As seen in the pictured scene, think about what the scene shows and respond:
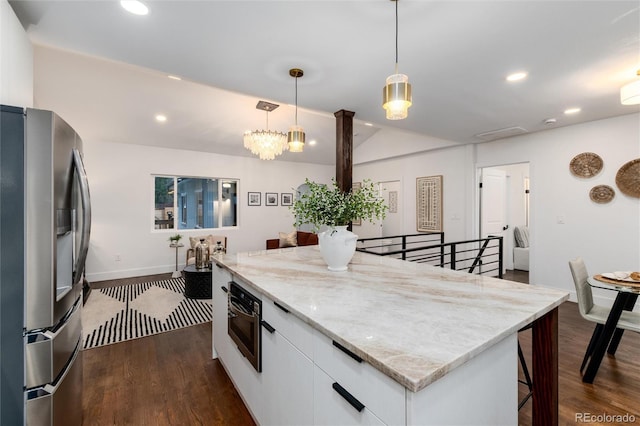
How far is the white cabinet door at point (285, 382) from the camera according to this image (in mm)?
1179

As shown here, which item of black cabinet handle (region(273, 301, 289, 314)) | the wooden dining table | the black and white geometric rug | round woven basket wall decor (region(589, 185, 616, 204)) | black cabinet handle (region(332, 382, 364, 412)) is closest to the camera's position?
black cabinet handle (region(332, 382, 364, 412))

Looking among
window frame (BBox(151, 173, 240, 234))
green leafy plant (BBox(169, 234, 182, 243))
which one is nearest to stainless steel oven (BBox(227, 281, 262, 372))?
green leafy plant (BBox(169, 234, 182, 243))

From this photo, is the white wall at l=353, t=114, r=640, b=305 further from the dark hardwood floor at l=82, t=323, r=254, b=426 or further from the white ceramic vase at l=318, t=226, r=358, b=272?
the dark hardwood floor at l=82, t=323, r=254, b=426

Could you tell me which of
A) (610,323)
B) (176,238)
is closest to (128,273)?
(176,238)

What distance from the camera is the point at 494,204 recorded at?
5438 millimetres

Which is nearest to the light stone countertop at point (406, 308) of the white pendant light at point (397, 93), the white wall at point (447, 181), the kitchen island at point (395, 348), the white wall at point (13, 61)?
the kitchen island at point (395, 348)

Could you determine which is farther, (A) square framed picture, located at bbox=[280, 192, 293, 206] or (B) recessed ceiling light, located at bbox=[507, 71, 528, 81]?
(A) square framed picture, located at bbox=[280, 192, 293, 206]

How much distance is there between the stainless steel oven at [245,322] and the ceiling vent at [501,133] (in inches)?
169

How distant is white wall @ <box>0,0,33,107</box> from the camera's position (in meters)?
1.53

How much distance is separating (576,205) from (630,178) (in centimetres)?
62

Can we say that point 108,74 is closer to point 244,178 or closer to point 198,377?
→ point 244,178

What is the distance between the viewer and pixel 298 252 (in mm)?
2736

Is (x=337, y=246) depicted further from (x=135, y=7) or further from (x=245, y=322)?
(x=135, y=7)

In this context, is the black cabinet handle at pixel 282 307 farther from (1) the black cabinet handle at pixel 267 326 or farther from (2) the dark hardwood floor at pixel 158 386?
A: (2) the dark hardwood floor at pixel 158 386
